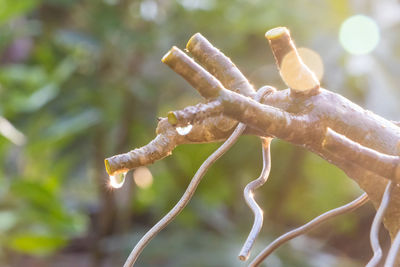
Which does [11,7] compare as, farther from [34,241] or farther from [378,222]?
[378,222]

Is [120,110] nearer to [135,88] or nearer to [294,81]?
[135,88]

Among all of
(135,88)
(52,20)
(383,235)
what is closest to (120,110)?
(135,88)

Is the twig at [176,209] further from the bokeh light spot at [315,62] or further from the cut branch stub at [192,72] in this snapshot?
the bokeh light spot at [315,62]

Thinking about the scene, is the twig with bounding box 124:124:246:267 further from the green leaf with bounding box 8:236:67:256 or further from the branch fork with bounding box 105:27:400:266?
the green leaf with bounding box 8:236:67:256

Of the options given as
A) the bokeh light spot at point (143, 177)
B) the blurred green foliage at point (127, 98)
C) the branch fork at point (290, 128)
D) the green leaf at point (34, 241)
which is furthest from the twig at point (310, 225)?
the bokeh light spot at point (143, 177)

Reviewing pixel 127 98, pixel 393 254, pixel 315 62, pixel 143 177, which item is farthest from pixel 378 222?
pixel 143 177

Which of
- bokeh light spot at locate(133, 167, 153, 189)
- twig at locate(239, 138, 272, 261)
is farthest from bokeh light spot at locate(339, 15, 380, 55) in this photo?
twig at locate(239, 138, 272, 261)
